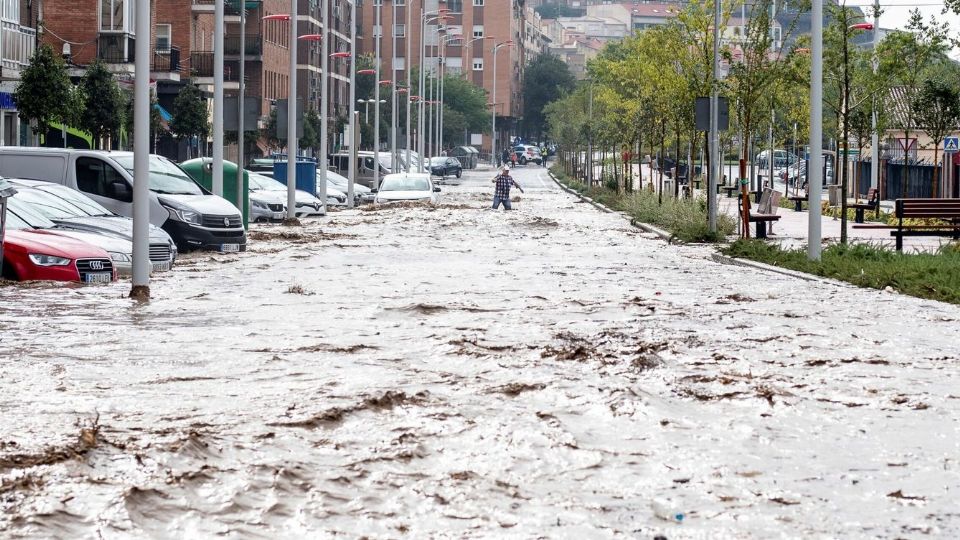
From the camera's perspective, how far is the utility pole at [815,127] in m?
25.2

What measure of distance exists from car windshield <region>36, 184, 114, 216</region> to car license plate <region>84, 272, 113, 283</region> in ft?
11.0

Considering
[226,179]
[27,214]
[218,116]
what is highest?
[218,116]

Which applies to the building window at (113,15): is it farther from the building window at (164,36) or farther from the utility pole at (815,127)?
the utility pole at (815,127)

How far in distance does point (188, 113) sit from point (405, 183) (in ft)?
51.3

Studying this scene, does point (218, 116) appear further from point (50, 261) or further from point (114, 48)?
point (114, 48)

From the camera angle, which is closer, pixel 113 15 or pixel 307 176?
pixel 307 176

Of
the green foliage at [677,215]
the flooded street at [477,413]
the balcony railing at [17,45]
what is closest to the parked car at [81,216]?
the flooded street at [477,413]

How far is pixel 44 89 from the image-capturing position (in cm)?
4656

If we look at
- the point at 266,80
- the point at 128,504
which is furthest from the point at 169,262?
the point at 266,80

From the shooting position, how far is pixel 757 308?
18.8m

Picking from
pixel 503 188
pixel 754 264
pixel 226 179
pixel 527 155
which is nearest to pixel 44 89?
pixel 226 179

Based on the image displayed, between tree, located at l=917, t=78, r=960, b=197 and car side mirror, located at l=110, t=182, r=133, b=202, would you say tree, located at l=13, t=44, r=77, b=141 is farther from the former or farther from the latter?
tree, located at l=917, t=78, r=960, b=197

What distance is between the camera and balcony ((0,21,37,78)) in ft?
172

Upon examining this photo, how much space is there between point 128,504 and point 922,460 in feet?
13.2
